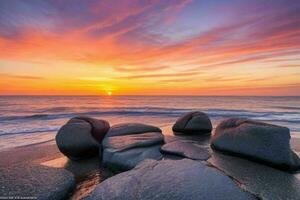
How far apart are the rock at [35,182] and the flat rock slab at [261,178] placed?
2.74 metres

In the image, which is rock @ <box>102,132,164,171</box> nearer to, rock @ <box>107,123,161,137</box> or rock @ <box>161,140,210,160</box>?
rock @ <box>161,140,210,160</box>

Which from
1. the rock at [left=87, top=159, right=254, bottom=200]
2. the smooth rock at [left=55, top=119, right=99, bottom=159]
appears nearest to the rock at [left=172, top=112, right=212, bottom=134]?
the smooth rock at [left=55, top=119, right=99, bottom=159]

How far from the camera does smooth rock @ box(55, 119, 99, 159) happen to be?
5.45 meters

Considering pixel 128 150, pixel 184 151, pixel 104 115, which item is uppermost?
pixel 128 150

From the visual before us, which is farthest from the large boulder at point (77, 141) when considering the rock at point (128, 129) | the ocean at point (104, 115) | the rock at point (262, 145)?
the rock at point (262, 145)

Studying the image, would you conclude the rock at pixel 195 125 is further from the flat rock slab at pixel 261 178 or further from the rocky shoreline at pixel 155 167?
the flat rock slab at pixel 261 178

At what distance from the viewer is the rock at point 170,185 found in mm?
2635

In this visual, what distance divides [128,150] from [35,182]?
1960mm

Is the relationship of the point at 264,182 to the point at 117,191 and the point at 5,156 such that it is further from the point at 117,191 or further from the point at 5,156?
the point at 5,156

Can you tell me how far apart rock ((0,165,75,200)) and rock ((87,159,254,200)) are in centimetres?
67

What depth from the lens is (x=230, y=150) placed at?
17.6ft

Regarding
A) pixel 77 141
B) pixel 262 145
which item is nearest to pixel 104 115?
pixel 77 141

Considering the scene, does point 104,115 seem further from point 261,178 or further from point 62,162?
point 261,178

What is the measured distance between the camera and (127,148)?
487 cm
